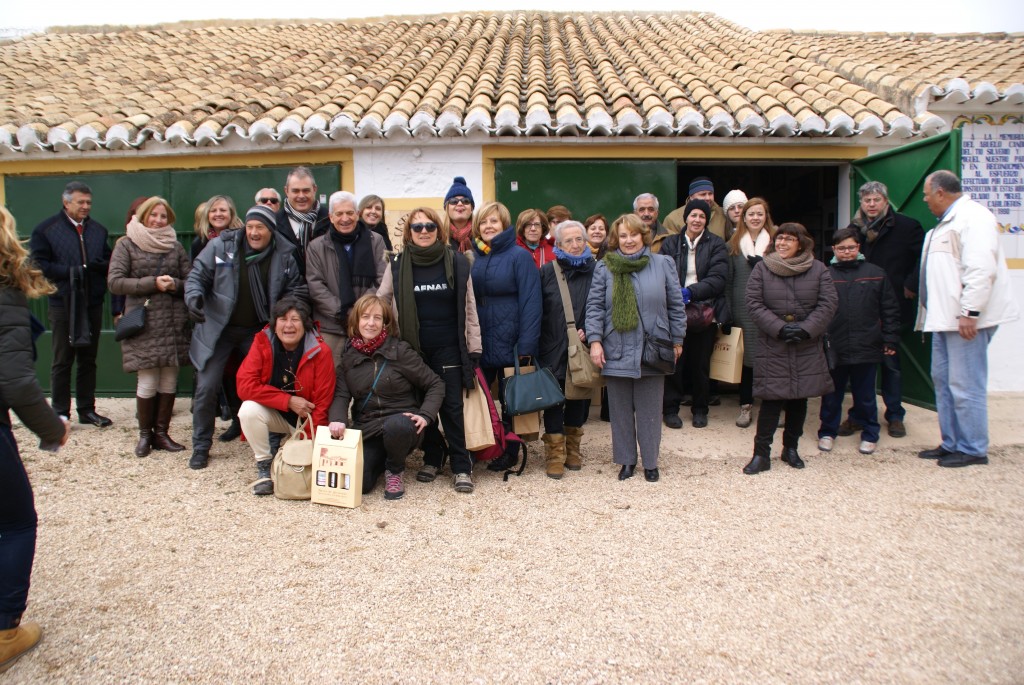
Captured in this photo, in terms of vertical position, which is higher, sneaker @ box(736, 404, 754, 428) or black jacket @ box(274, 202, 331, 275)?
black jacket @ box(274, 202, 331, 275)

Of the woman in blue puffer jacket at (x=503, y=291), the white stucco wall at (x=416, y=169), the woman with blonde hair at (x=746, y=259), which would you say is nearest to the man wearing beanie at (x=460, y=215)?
the woman in blue puffer jacket at (x=503, y=291)

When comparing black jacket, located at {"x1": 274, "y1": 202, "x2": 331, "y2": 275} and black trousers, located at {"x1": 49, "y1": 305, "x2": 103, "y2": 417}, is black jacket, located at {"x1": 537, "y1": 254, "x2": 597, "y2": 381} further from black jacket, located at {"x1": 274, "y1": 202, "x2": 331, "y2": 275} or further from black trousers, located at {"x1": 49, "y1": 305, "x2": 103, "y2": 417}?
black trousers, located at {"x1": 49, "y1": 305, "x2": 103, "y2": 417}

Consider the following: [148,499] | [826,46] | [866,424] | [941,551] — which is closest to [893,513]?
[941,551]

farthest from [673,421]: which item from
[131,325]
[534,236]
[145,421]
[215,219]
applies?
[131,325]

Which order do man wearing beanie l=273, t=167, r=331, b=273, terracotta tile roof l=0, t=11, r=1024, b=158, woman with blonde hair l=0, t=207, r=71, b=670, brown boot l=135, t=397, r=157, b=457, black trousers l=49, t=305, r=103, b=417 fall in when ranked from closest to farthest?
1. woman with blonde hair l=0, t=207, r=71, b=670
2. man wearing beanie l=273, t=167, r=331, b=273
3. brown boot l=135, t=397, r=157, b=457
4. black trousers l=49, t=305, r=103, b=417
5. terracotta tile roof l=0, t=11, r=1024, b=158

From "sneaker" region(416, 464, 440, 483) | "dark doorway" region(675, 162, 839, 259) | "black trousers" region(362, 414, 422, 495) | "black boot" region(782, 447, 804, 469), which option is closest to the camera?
"black trousers" region(362, 414, 422, 495)

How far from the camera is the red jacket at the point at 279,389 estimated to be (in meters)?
4.52

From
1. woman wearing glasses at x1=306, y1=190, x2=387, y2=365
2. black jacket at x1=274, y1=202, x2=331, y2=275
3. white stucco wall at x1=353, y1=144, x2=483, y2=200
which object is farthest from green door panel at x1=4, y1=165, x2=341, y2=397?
woman wearing glasses at x1=306, y1=190, x2=387, y2=365

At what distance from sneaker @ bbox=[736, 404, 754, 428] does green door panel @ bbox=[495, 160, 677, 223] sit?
2.22 meters

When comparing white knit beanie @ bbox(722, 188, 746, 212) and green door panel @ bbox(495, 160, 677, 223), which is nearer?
white knit beanie @ bbox(722, 188, 746, 212)

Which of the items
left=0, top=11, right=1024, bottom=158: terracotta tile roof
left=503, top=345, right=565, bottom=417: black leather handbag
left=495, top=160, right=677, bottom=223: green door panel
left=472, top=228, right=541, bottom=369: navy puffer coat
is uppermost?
left=0, top=11, right=1024, bottom=158: terracotta tile roof

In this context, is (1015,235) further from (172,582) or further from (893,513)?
(172,582)

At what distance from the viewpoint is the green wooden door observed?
5984mm

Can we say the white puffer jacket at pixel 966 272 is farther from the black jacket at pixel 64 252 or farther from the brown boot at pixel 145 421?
the black jacket at pixel 64 252
